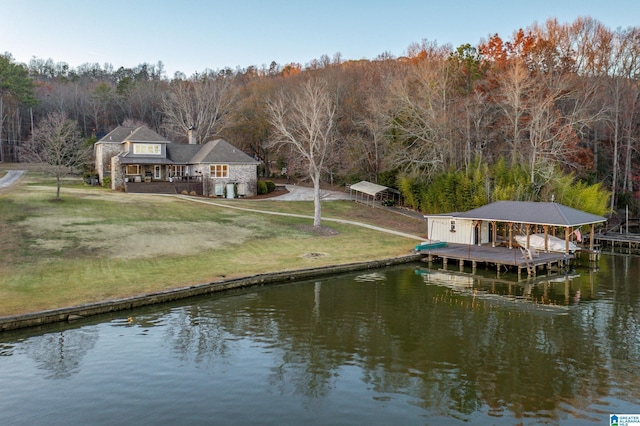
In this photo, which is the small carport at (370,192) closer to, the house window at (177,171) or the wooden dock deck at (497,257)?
the wooden dock deck at (497,257)

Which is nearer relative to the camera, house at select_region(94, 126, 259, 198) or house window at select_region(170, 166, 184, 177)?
house at select_region(94, 126, 259, 198)

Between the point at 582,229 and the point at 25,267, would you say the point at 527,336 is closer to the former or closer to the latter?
the point at 25,267

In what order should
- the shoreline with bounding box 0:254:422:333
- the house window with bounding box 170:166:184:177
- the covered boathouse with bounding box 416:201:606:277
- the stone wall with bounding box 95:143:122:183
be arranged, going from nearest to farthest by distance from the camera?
the shoreline with bounding box 0:254:422:333 → the covered boathouse with bounding box 416:201:606:277 → the house window with bounding box 170:166:184:177 → the stone wall with bounding box 95:143:122:183

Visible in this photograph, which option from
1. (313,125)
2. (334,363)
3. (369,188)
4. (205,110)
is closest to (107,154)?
(205,110)

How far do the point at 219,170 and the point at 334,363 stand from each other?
42129mm

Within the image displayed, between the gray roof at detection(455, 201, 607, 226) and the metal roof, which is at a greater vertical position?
the metal roof

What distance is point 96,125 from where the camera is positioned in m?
96.1

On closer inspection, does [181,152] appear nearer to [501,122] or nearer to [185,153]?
[185,153]

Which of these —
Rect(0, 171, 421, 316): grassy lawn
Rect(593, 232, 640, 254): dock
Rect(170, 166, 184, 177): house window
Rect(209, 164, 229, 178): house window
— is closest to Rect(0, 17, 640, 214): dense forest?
Rect(593, 232, 640, 254): dock

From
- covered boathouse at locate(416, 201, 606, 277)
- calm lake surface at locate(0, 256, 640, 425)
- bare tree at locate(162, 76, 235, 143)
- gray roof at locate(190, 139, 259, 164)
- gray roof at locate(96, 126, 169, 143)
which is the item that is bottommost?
calm lake surface at locate(0, 256, 640, 425)

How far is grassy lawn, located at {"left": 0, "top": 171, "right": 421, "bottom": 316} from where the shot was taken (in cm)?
2288

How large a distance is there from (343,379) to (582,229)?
36811mm

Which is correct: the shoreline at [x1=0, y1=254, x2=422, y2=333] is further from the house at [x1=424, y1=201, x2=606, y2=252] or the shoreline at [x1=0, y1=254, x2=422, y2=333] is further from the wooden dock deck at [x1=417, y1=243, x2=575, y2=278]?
the house at [x1=424, y1=201, x2=606, y2=252]

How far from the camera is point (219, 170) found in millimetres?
54812
